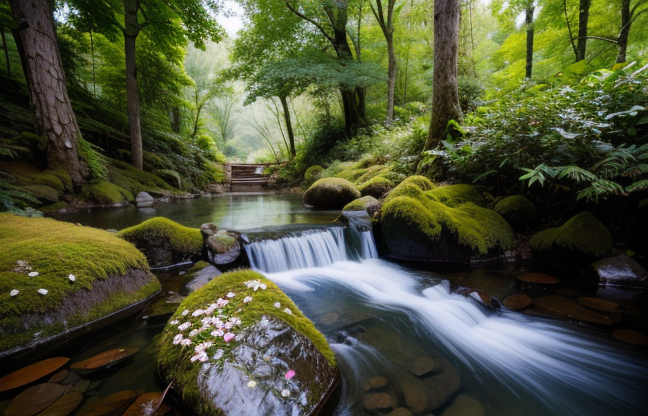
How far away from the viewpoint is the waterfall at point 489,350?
199 cm

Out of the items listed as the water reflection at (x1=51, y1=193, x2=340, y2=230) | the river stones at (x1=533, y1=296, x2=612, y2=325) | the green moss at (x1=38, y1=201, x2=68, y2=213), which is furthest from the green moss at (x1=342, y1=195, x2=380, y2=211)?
the green moss at (x1=38, y1=201, x2=68, y2=213)

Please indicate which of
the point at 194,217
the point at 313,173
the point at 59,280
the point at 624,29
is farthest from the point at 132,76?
the point at 624,29

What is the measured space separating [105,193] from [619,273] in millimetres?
10669

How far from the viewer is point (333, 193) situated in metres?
8.05

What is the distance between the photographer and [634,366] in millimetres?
2215

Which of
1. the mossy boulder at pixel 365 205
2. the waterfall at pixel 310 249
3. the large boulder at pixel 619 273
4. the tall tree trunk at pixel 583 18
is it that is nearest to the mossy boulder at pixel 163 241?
the waterfall at pixel 310 249

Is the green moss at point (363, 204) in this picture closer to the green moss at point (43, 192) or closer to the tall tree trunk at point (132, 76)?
the green moss at point (43, 192)

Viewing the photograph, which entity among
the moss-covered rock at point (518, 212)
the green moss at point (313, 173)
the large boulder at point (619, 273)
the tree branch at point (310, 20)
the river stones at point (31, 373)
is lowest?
the river stones at point (31, 373)

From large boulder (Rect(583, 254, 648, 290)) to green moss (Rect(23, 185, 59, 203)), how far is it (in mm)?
10022

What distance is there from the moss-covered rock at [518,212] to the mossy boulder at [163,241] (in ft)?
16.7

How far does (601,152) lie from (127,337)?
5.73 meters

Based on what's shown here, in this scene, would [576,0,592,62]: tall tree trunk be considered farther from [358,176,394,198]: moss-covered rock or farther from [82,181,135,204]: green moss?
[82,181,135,204]: green moss

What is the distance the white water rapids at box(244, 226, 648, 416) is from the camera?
1.98 m

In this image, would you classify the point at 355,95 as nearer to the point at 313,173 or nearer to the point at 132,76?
the point at 313,173
